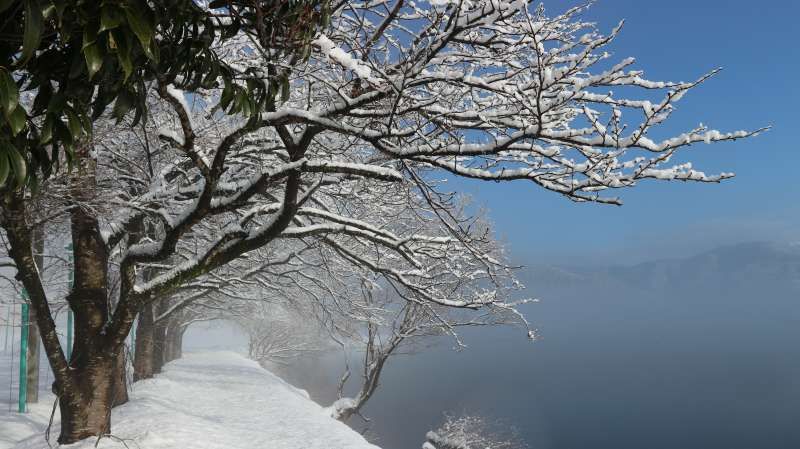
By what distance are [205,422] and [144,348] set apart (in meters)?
5.24

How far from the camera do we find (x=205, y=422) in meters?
9.47

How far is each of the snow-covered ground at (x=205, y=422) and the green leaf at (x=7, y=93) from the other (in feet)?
19.8

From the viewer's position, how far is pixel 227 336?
75.9 m

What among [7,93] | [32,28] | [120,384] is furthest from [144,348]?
[32,28]

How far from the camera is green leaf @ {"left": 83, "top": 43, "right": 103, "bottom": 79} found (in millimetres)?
1943

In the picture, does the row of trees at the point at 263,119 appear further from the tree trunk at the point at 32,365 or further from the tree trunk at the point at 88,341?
the tree trunk at the point at 32,365

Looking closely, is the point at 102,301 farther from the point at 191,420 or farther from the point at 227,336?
the point at 227,336

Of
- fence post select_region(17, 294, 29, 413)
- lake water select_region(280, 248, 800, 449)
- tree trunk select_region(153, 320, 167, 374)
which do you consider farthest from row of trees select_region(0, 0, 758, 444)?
lake water select_region(280, 248, 800, 449)

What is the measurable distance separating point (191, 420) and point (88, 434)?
2.83 m

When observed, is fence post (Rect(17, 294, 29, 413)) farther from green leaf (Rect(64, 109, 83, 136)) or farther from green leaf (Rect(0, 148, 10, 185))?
green leaf (Rect(0, 148, 10, 185))

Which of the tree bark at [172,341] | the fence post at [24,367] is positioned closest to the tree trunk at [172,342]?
the tree bark at [172,341]

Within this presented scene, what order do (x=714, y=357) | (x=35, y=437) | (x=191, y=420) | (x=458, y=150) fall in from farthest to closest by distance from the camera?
1. (x=714, y=357)
2. (x=191, y=420)
3. (x=35, y=437)
4. (x=458, y=150)

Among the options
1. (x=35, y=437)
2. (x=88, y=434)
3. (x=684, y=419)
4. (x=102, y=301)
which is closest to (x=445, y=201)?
(x=102, y=301)

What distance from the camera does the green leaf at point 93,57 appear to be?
194 centimetres
